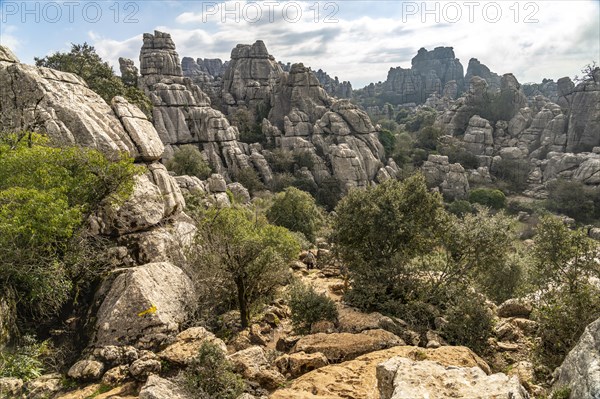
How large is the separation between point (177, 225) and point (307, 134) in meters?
54.4

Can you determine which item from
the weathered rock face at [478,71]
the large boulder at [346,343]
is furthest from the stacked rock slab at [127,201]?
the weathered rock face at [478,71]

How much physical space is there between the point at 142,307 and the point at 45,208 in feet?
15.1

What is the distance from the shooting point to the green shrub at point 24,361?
11508 millimetres

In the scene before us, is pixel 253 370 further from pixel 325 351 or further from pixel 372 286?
pixel 372 286

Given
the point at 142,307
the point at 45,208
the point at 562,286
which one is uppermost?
the point at 45,208

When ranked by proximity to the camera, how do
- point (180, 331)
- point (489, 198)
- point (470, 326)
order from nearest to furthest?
1. point (470, 326)
2. point (180, 331)
3. point (489, 198)

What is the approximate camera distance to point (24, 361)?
1187 centimetres

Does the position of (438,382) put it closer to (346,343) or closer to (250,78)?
(346,343)

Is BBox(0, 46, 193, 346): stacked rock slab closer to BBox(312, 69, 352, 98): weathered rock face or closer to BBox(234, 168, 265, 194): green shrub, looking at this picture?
BBox(234, 168, 265, 194): green shrub

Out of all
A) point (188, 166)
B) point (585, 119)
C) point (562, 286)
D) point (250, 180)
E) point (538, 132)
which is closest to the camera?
point (562, 286)

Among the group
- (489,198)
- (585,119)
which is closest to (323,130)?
(489,198)

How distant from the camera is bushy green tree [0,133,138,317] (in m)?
12.6

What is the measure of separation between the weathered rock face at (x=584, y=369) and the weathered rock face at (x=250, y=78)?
76.7 m

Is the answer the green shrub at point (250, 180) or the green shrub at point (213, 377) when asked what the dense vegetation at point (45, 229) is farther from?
the green shrub at point (250, 180)
